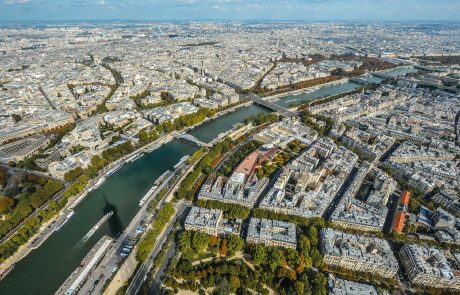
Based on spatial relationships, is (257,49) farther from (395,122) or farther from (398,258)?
(398,258)

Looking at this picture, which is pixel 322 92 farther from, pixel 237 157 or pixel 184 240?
pixel 184 240

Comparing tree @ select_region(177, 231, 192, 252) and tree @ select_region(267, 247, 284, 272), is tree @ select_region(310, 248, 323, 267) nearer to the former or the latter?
tree @ select_region(267, 247, 284, 272)

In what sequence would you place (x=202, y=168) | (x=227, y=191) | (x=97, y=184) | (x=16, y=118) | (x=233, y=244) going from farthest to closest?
(x=16, y=118)
(x=202, y=168)
(x=97, y=184)
(x=227, y=191)
(x=233, y=244)

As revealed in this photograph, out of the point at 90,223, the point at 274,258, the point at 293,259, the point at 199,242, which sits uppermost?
the point at 199,242

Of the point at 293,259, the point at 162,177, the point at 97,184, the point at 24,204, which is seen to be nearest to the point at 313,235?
the point at 293,259

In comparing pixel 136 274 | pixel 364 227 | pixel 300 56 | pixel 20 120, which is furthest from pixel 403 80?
pixel 20 120

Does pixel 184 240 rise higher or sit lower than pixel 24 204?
lower
